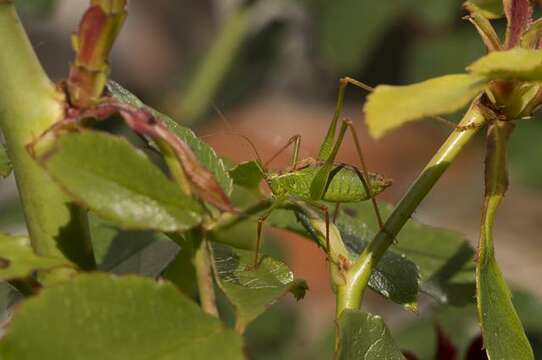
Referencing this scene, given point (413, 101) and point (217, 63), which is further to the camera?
point (217, 63)

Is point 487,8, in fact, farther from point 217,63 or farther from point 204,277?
point 217,63

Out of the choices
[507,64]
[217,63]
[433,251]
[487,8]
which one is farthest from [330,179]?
[217,63]

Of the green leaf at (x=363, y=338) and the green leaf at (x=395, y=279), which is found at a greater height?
the green leaf at (x=363, y=338)

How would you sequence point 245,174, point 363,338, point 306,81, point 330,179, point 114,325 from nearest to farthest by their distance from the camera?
point 114,325
point 363,338
point 245,174
point 330,179
point 306,81

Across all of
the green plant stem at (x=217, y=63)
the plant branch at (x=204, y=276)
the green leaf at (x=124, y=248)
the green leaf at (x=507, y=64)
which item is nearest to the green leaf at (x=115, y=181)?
the plant branch at (x=204, y=276)

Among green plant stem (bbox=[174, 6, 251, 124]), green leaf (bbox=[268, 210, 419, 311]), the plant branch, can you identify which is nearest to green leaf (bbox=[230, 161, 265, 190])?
green leaf (bbox=[268, 210, 419, 311])

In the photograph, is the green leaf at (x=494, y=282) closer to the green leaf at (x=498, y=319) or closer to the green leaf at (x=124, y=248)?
the green leaf at (x=498, y=319)

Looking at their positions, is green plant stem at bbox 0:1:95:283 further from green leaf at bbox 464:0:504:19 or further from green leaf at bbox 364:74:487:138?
green leaf at bbox 464:0:504:19
